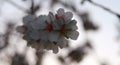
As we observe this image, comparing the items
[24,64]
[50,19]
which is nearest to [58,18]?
[50,19]

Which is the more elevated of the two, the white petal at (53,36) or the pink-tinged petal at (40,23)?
the pink-tinged petal at (40,23)

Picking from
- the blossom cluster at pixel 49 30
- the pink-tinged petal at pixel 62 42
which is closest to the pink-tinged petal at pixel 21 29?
the blossom cluster at pixel 49 30

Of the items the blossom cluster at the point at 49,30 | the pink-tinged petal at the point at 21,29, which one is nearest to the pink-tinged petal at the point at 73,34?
the blossom cluster at the point at 49,30

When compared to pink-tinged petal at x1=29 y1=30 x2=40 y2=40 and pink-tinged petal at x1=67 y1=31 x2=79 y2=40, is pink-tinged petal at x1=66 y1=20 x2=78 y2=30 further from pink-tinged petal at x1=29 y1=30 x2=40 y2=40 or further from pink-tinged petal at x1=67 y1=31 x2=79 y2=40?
pink-tinged petal at x1=29 y1=30 x2=40 y2=40

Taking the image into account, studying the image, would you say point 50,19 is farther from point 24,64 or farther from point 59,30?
point 24,64

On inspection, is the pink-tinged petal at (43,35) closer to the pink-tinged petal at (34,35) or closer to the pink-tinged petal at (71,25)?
the pink-tinged petal at (34,35)

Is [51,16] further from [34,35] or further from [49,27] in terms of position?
[34,35]

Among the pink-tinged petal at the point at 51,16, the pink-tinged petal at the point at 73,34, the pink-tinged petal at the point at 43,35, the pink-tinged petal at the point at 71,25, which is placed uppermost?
the pink-tinged petal at the point at 51,16

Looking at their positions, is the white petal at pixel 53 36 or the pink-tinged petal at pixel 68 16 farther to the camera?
the pink-tinged petal at pixel 68 16
